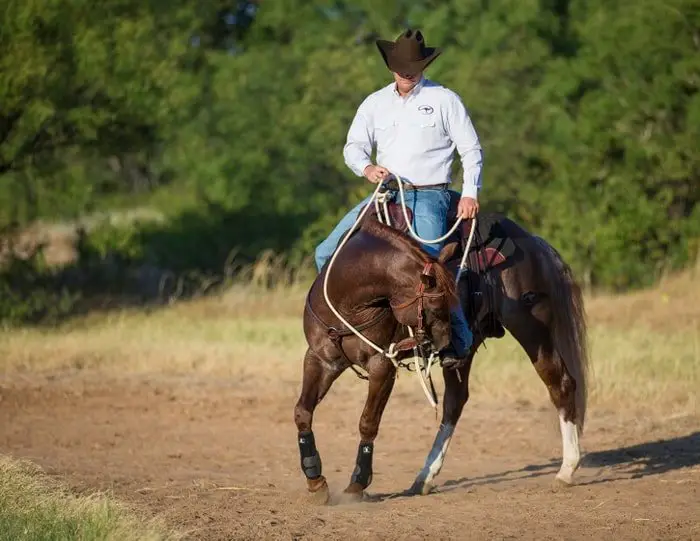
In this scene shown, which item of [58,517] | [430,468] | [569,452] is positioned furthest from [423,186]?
[58,517]

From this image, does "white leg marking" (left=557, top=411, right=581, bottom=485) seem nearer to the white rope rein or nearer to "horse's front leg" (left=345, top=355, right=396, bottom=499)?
the white rope rein

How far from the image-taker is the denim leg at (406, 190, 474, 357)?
7875mm

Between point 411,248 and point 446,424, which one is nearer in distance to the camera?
point 411,248

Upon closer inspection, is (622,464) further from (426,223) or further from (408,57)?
(408,57)

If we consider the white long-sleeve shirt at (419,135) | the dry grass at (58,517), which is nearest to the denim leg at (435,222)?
the white long-sleeve shirt at (419,135)

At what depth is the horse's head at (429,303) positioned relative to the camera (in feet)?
23.9


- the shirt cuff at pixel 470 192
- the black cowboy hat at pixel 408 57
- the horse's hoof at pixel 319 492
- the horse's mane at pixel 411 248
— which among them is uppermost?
the black cowboy hat at pixel 408 57

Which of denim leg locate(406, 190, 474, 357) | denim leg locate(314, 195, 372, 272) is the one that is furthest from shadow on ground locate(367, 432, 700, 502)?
denim leg locate(314, 195, 372, 272)

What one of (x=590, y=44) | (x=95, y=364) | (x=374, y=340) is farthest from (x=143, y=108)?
(x=374, y=340)

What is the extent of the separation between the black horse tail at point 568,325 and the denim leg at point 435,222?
48.8 inches

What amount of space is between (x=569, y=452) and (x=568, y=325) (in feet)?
3.14

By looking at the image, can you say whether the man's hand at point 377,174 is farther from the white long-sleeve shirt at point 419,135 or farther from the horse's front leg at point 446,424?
the horse's front leg at point 446,424

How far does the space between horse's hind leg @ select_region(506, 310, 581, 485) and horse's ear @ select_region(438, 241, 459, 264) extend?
0.99 meters

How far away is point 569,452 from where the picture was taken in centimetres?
883
